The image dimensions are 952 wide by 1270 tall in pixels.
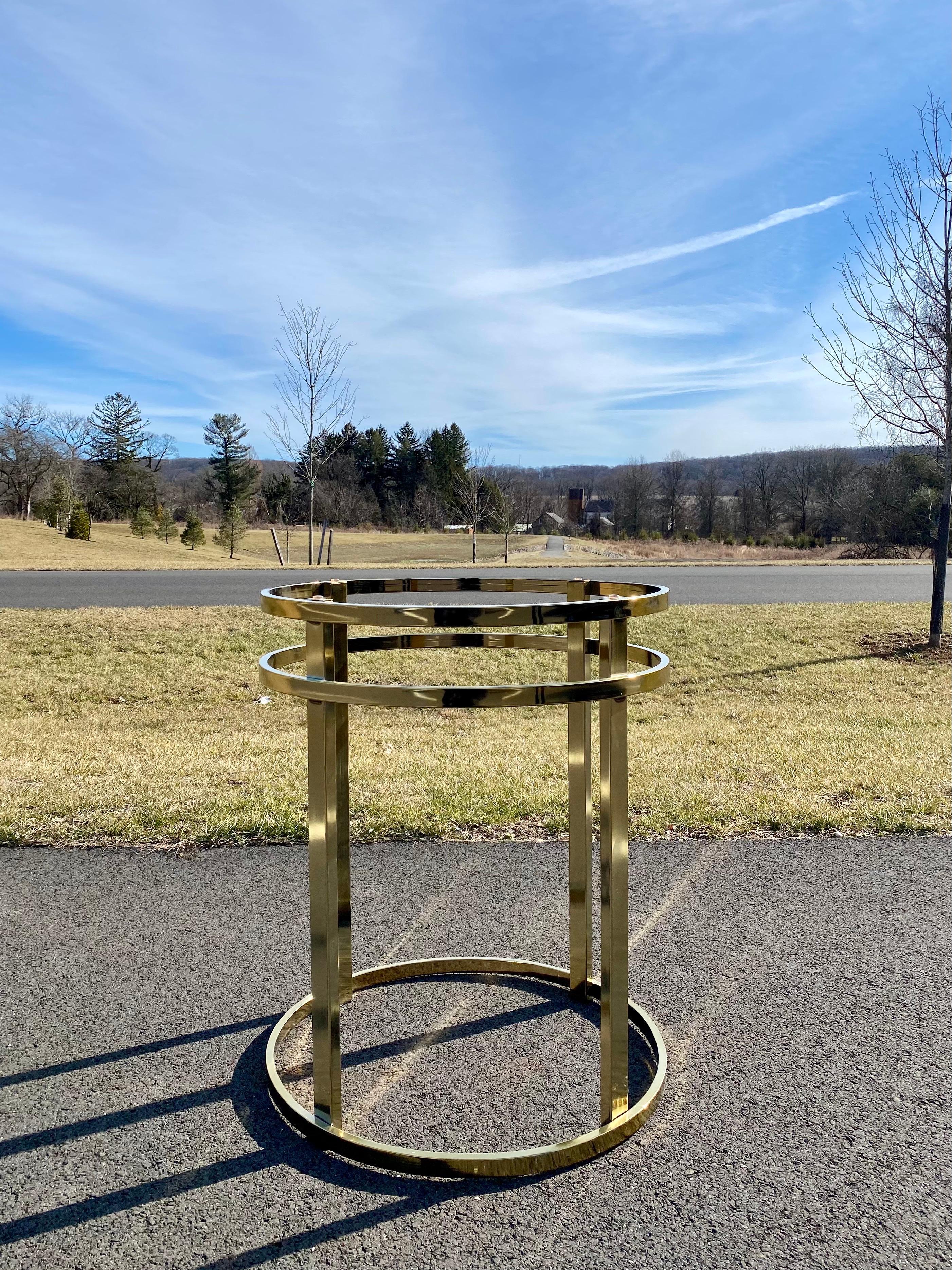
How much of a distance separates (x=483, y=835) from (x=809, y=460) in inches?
2677

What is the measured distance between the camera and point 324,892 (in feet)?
6.90

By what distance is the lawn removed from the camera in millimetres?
22656

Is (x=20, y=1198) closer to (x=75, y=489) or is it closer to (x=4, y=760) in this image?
(x=4, y=760)

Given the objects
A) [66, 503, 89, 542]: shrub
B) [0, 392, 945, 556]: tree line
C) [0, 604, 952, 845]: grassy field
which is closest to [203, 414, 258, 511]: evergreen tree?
[0, 392, 945, 556]: tree line

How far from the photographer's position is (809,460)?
65938 mm

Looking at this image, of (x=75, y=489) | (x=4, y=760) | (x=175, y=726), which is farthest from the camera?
(x=75, y=489)

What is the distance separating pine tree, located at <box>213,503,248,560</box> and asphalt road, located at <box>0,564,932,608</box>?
21.1 metres

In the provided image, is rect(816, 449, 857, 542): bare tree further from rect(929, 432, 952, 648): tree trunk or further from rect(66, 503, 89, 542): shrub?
rect(929, 432, 952, 648): tree trunk

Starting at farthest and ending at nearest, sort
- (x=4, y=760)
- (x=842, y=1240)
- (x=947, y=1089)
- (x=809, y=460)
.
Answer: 1. (x=809, y=460)
2. (x=4, y=760)
3. (x=947, y=1089)
4. (x=842, y=1240)

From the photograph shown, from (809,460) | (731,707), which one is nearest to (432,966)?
(731,707)

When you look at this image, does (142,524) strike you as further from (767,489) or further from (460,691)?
(767,489)

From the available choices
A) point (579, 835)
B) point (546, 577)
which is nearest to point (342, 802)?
point (579, 835)

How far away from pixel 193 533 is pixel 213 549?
169cm

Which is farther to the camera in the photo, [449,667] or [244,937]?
[449,667]
